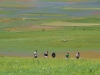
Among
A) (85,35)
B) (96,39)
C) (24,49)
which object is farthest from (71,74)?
(85,35)

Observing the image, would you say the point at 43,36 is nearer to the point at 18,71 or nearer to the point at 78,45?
the point at 78,45

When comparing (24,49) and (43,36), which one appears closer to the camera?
(24,49)

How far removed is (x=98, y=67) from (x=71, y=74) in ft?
6.60

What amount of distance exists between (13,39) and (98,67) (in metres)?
30.5

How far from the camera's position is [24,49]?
40.1 meters

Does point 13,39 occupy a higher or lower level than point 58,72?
lower


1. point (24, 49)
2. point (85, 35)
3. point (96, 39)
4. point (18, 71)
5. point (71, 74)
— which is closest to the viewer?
point (71, 74)

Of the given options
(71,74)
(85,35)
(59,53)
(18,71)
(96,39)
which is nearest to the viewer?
(71,74)

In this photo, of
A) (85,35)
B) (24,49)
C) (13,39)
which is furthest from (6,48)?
(85,35)

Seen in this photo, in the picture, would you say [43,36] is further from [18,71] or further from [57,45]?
[18,71]

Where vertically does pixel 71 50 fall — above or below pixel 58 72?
below

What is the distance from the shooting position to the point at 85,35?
48812 millimetres

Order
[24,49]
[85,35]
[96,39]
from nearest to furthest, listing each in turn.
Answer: [24,49] → [96,39] → [85,35]

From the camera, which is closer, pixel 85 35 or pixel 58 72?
pixel 58 72
